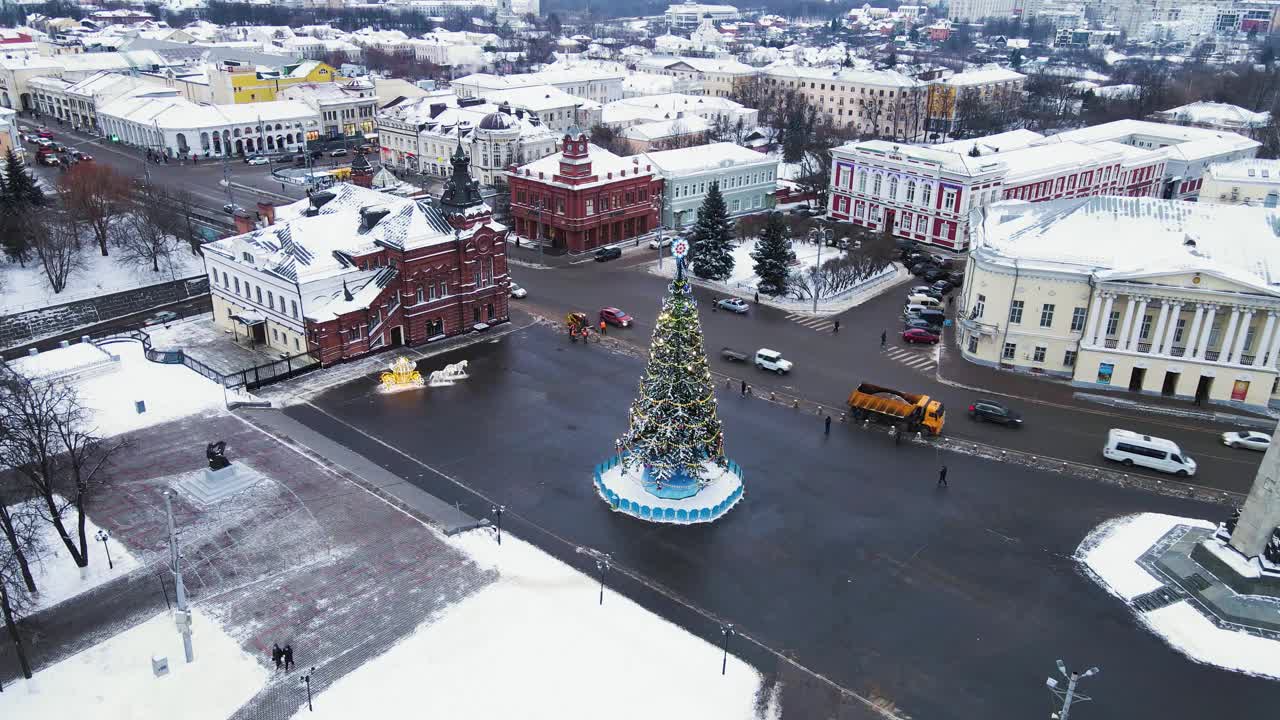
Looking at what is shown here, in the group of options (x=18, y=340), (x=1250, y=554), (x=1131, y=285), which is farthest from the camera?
(x=18, y=340)

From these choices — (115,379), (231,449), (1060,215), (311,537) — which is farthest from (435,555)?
(1060,215)

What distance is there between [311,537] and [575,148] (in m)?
45.9

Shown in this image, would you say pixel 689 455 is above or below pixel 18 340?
above

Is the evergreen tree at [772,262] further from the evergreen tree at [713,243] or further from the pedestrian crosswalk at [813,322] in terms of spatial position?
the pedestrian crosswalk at [813,322]

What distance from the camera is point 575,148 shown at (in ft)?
238

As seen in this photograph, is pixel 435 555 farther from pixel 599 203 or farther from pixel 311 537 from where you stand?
pixel 599 203

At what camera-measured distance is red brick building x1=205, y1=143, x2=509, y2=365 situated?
50.2 metres

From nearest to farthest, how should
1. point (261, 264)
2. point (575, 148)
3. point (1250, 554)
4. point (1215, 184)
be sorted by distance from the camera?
point (1250, 554), point (261, 264), point (575, 148), point (1215, 184)

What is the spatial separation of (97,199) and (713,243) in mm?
45230

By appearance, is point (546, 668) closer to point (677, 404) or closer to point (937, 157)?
point (677, 404)

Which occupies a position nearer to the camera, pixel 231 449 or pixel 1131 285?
pixel 231 449

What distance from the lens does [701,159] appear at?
277ft

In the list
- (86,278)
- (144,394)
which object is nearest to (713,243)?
(144,394)

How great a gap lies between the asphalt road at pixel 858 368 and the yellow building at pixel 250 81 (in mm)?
78705
